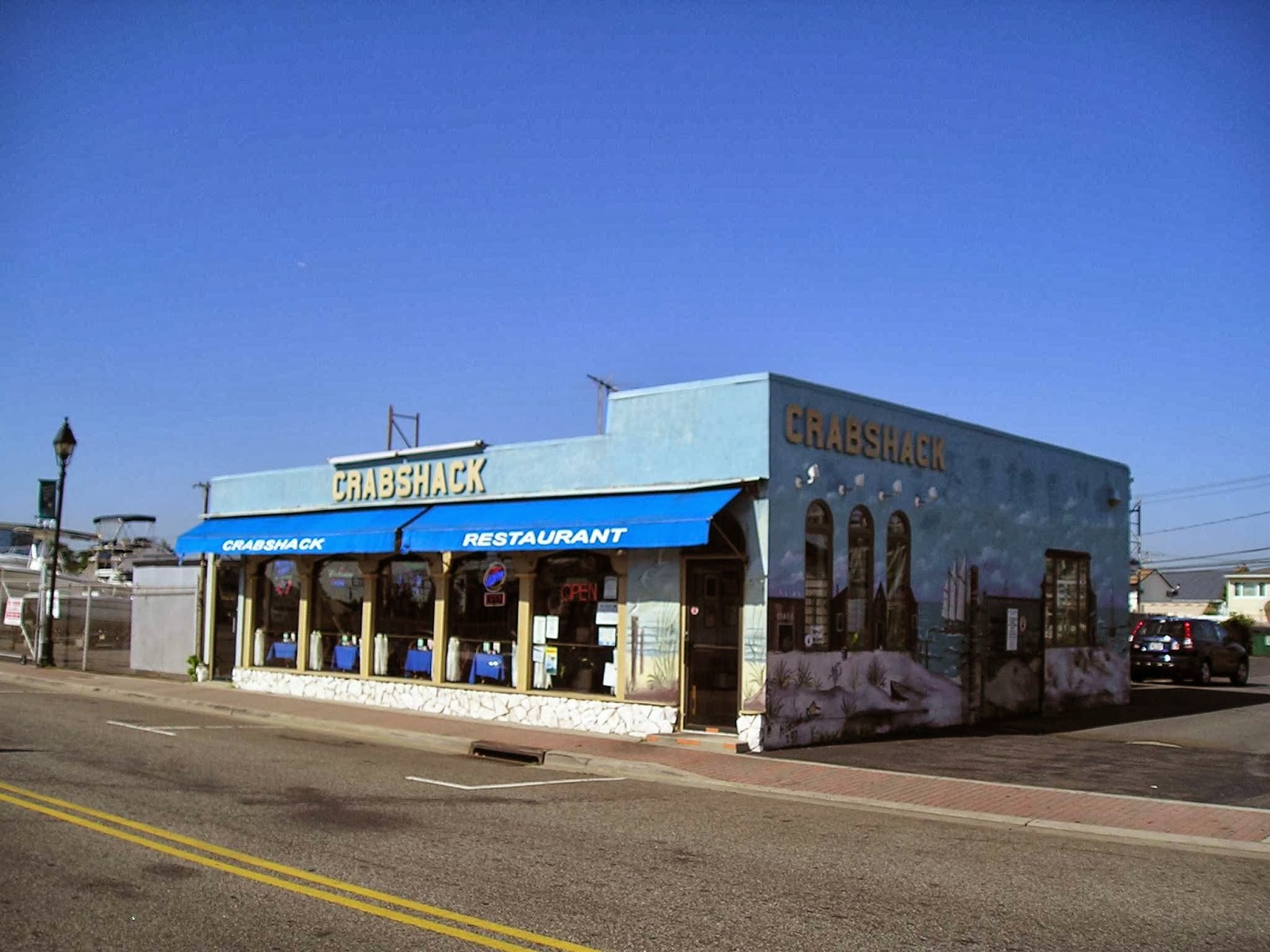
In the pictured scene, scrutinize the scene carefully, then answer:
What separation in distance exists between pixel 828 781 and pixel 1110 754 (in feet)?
17.5

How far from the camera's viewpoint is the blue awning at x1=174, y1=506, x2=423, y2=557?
2086 cm

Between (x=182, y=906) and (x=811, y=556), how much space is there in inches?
447

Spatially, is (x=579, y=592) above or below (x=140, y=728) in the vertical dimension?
above

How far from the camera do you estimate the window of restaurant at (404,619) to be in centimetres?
2095

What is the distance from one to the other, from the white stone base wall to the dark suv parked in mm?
19246

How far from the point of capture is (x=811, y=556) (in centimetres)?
1689

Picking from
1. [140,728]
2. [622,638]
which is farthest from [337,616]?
[622,638]

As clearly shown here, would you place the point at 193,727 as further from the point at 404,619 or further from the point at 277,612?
the point at 277,612

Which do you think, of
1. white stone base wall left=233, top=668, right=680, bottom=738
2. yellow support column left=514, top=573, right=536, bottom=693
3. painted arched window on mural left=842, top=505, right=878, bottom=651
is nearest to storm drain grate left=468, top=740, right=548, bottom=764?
white stone base wall left=233, top=668, right=680, bottom=738

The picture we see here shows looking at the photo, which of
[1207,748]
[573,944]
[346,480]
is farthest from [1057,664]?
[573,944]

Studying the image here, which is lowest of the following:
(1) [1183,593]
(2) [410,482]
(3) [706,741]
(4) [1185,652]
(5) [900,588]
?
(3) [706,741]

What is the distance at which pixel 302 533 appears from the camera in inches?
886

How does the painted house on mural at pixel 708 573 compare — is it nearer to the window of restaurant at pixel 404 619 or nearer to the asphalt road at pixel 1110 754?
the window of restaurant at pixel 404 619

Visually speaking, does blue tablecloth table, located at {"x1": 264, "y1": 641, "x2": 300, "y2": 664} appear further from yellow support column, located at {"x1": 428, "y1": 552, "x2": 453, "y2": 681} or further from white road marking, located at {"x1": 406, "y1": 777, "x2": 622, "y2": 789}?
white road marking, located at {"x1": 406, "y1": 777, "x2": 622, "y2": 789}
